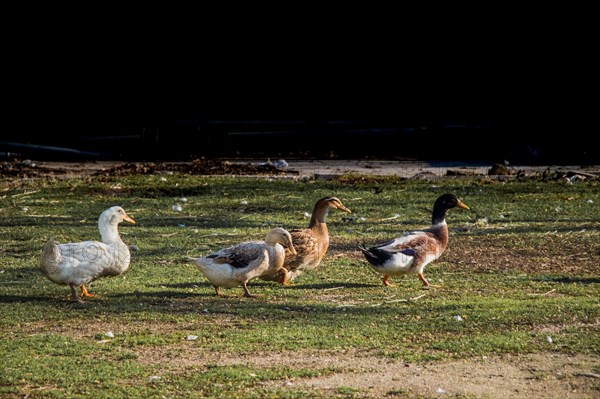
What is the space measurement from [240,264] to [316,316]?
1027 mm

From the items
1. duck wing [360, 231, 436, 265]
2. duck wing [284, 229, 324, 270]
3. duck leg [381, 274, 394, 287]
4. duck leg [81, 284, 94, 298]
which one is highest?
duck wing [360, 231, 436, 265]

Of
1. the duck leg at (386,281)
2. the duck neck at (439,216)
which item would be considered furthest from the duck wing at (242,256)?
the duck neck at (439,216)

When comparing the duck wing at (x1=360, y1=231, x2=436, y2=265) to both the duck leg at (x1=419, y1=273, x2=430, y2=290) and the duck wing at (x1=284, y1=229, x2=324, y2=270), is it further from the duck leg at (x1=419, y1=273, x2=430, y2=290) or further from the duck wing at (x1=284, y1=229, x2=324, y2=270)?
the duck wing at (x1=284, y1=229, x2=324, y2=270)

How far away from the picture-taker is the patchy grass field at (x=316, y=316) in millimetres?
6941

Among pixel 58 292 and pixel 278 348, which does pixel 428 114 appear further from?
pixel 278 348

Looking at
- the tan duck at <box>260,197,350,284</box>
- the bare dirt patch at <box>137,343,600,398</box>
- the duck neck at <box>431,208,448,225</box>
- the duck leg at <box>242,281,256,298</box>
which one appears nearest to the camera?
the bare dirt patch at <box>137,343,600,398</box>

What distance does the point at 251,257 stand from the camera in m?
9.48

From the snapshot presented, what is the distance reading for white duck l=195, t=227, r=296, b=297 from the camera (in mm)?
9344

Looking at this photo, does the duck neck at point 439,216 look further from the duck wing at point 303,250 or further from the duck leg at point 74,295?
the duck leg at point 74,295

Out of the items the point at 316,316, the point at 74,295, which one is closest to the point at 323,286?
the point at 316,316

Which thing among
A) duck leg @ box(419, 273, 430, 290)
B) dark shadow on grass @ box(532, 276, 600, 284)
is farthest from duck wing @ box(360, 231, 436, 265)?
dark shadow on grass @ box(532, 276, 600, 284)

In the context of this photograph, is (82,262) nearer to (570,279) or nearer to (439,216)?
(439,216)

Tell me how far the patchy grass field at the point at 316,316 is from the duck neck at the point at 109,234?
1.29ft

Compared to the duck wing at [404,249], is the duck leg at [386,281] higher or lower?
lower
